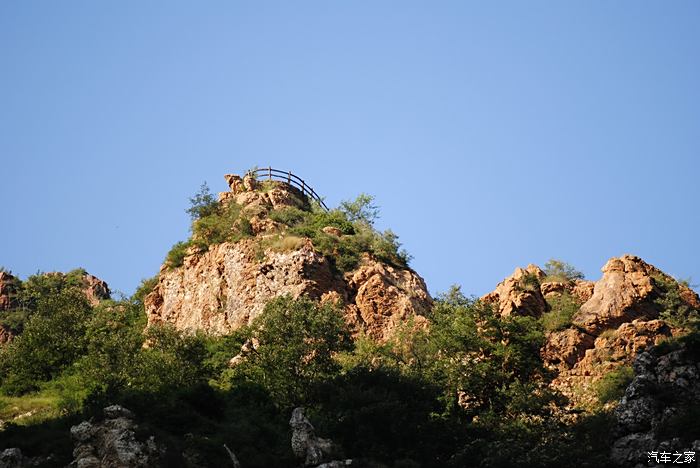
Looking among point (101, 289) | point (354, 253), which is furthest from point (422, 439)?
point (101, 289)

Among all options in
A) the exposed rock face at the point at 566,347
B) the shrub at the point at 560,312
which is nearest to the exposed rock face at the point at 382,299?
the shrub at the point at 560,312

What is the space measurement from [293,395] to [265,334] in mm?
5052

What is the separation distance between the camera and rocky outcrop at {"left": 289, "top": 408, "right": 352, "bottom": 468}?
42875mm

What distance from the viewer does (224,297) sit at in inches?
2699

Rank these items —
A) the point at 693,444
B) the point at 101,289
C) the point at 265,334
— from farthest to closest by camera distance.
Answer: the point at 101,289 < the point at 265,334 < the point at 693,444

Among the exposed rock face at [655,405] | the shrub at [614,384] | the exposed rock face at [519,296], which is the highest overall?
the exposed rock face at [519,296]

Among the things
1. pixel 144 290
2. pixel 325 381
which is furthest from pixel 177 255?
pixel 325 381

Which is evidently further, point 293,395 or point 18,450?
point 293,395

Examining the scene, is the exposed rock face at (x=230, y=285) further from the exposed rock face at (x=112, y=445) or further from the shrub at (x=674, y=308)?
the exposed rock face at (x=112, y=445)

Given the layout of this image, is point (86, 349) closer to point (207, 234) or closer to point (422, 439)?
point (207, 234)

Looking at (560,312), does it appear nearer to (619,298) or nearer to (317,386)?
(619,298)

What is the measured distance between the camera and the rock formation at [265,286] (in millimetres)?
64812

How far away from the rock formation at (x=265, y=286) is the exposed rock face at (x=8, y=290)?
18.8 metres

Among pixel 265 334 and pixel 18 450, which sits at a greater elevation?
pixel 265 334
